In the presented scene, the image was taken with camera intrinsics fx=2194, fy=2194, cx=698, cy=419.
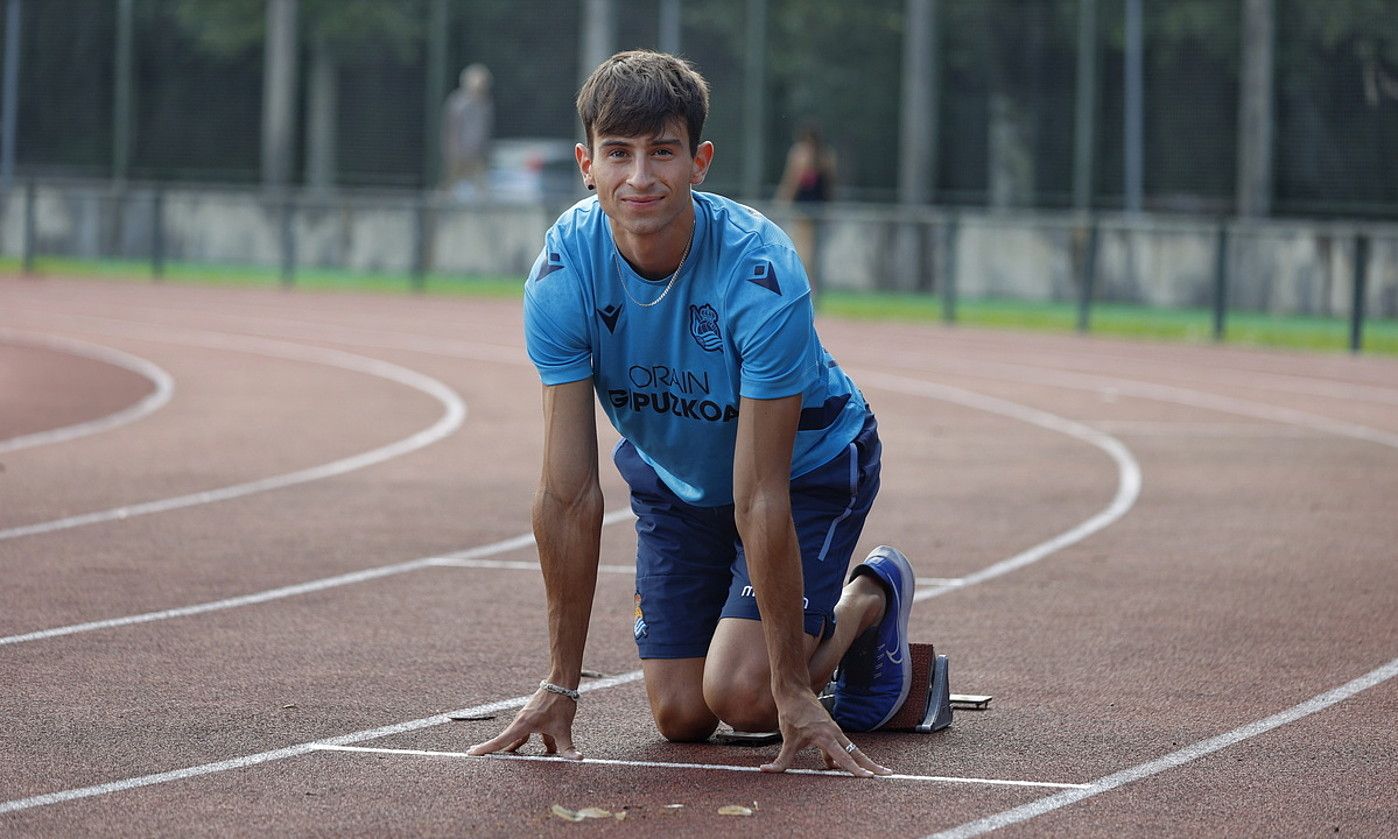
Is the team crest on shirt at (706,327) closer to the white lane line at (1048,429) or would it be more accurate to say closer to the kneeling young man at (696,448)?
the kneeling young man at (696,448)

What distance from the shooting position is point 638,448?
19.0ft

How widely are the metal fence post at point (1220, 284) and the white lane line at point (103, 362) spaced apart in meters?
10.3

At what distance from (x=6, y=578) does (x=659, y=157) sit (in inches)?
157

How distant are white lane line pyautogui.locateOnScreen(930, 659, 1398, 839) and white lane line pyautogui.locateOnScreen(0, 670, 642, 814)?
1666mm

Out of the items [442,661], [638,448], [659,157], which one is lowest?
[442,661]

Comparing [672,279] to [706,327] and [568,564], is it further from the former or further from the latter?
[568,564]

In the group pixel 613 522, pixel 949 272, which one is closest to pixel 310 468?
pixel 613 522

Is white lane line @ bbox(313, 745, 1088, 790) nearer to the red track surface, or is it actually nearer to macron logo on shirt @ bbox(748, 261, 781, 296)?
the red track surface

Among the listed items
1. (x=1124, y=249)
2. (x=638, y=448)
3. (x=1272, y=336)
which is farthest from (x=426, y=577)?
(x=1124, y=249)

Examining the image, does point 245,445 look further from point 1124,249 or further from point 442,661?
point 1124,249

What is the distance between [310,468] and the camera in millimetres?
11570

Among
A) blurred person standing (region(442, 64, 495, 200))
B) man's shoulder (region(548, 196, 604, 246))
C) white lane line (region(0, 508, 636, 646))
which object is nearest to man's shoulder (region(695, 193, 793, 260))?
man's shoulder (region(548, 196, 604, 246))

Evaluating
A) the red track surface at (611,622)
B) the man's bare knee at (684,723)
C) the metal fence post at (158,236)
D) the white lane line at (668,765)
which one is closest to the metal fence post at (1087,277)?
the red track surface at (611,622)

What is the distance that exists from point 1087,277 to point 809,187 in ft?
14.0
